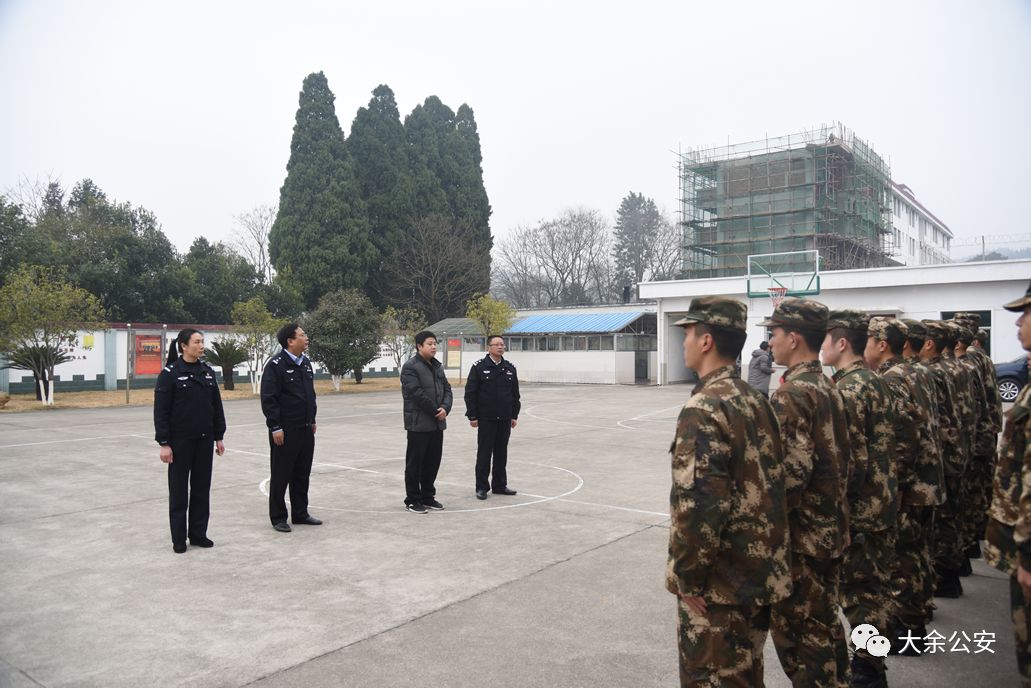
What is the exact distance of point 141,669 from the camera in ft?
12.8

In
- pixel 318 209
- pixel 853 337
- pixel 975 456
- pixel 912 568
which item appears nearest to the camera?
pixel 853 337

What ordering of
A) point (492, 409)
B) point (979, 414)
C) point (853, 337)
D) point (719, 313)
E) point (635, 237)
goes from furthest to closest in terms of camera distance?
point (635, 237), point (492, 409), point (979, 414), point (853, 337), point (719, 313)

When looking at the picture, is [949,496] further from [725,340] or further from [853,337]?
[725,340]

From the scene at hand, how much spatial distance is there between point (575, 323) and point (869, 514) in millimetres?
34013

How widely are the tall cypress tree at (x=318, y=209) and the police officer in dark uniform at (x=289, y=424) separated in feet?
117

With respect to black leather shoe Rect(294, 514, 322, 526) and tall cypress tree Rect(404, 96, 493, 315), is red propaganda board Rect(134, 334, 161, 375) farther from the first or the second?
black leather shoe Rect(294, 514, 322, 526)

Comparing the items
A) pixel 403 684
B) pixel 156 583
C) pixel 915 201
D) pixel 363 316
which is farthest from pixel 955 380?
pixel 915 201

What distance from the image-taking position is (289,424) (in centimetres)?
707

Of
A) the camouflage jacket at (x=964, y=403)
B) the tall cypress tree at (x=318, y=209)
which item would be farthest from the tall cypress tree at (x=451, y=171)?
the camouflage jacket at (x=964, y=403)

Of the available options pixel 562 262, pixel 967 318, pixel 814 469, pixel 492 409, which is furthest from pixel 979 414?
pixel 562 262

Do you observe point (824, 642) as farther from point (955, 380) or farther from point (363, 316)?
point (363, 316)

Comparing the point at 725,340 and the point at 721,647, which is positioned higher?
the point at 725,340

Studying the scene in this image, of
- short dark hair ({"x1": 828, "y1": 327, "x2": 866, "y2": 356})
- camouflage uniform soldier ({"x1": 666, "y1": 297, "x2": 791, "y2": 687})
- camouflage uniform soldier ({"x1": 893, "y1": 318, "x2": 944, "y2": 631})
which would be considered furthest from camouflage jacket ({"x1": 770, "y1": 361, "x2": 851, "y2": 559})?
camouflage uniform soldier ({"x1": 893, "y1": 318, "x2": 944, "y2": 631})

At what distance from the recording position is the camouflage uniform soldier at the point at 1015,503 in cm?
285
